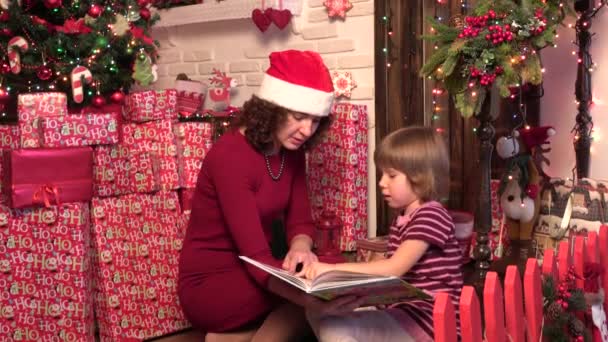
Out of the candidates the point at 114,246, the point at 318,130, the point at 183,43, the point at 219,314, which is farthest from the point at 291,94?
the point at 183,43

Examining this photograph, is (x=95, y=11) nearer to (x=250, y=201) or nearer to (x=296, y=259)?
(x=250, y=201)

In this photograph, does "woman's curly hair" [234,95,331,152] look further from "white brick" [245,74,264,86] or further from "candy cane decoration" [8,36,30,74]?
"white brick" [245,74,264,86]

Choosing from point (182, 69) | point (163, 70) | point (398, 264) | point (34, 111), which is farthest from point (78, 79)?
point (398, 264)

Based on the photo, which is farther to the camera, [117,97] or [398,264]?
[117,97]

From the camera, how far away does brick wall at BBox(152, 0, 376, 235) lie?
3.54 m

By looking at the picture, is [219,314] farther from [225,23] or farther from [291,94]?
[225,23]

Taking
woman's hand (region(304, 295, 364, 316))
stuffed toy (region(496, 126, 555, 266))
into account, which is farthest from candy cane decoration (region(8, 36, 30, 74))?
stuffed toy (region(496, 126, 555, 266))

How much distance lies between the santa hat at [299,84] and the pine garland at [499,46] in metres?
0.53

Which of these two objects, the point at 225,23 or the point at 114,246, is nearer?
the point at 114,246

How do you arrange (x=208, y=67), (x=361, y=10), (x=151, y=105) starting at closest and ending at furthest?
1. (x=151, y=105)
2. (x=361, y=10)
3. (x=208, y=67)

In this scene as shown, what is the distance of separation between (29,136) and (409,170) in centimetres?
147

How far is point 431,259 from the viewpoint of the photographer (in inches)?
79.7

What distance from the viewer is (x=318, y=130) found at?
2502 mm

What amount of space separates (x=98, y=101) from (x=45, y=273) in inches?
35.5
